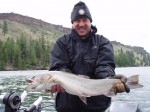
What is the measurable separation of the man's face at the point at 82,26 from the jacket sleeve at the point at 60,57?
0.37 metres

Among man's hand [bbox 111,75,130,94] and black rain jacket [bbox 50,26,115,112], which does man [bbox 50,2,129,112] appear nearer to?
black rain jacket [bbox 50,26,115,112]

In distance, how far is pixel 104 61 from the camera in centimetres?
677

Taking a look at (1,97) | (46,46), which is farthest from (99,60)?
(46,46)

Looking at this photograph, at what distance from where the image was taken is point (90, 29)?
6957 mm

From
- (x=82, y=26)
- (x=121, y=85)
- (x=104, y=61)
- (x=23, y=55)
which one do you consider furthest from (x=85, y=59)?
(x=23, y=55)

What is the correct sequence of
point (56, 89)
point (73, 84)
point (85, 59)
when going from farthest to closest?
point (85, 59) < point (56, 89) < point (73, 84)

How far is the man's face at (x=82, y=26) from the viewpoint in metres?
6.80

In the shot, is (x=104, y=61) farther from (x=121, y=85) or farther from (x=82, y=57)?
(x=121, y=85)

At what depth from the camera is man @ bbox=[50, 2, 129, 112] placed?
21.9 ft

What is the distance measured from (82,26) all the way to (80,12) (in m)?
0.29

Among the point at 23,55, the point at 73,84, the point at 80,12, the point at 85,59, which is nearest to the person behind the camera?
the point at 73,84

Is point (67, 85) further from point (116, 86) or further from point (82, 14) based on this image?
point (82, 14)

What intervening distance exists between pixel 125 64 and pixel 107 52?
187362 millimetres

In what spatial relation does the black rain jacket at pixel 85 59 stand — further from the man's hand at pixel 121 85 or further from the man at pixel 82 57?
the man's hand at pixel 121 85
